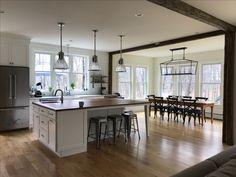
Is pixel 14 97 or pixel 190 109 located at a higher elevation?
pixel 14 97

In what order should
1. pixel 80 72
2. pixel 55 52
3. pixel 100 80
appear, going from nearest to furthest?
1. pixel 55 52
2. pixel 80 72
3. pixel 100 80

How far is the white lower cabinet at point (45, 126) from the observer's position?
3.69 m

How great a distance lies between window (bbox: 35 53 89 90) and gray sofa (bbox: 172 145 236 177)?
6.23 meters

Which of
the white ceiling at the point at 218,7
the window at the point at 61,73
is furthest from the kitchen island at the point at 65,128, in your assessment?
the window at the point at 61,73

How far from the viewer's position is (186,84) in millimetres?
8641

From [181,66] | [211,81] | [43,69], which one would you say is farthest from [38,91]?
[211,81]

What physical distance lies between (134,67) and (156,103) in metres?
2.34

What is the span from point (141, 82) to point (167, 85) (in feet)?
4.08

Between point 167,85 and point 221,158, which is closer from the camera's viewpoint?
point 221,158

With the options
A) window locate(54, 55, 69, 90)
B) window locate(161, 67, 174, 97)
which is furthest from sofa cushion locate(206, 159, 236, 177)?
window locate(161, 67, 174, 97)

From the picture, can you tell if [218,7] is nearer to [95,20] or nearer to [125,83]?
[95,20]

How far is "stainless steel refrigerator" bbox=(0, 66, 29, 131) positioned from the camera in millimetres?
5266

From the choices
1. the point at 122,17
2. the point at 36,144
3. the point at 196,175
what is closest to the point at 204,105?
the point at 122,17

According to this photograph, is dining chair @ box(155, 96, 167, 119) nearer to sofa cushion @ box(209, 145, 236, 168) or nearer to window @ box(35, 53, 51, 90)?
window @ box(35, 53, 51, 90)
